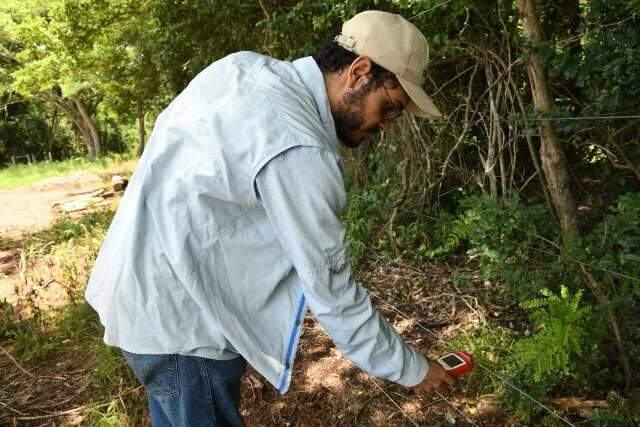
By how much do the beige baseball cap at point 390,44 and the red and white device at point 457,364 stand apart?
3.00ft

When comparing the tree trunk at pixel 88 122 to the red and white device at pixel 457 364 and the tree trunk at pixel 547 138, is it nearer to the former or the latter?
the tree trunk at pixel 547 138

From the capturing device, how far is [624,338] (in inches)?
89.8

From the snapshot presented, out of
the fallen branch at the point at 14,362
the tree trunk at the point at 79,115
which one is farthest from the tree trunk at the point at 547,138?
the tree trunk at the point at 79,115

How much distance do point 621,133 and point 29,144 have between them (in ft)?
86.0

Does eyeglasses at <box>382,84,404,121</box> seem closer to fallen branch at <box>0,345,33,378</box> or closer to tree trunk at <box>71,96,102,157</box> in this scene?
fallen branch at <box>0,345,33,378</box>

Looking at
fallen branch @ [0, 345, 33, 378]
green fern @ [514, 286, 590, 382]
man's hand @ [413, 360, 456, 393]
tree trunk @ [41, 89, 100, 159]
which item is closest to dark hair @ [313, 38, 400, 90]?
man's hand @ [413, 360, 456, 393]

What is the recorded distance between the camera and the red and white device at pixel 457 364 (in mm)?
1708

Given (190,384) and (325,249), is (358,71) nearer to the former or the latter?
(325,249)

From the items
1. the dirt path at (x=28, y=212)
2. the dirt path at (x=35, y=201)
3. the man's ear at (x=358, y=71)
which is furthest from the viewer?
the dirt path at (x=35, y=201)

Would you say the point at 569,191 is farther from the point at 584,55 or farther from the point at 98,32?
the point at 98,32

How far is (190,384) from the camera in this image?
154 cm

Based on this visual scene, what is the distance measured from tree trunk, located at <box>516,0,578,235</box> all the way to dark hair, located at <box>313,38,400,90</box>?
1519mm

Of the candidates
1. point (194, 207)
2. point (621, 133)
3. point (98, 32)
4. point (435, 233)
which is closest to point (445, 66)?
point (435, 233)

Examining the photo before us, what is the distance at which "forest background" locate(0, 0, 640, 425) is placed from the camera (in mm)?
2191
